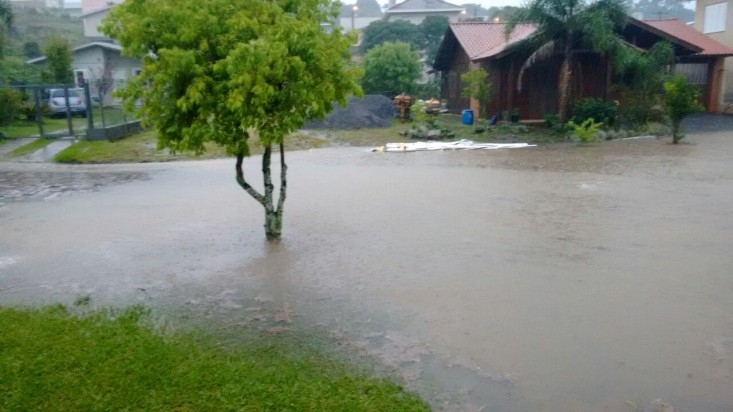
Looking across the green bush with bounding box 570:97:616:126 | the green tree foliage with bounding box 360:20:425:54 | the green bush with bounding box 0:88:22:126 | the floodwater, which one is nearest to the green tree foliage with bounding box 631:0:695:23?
the green tree foliage with bounding box 360:20:425:54

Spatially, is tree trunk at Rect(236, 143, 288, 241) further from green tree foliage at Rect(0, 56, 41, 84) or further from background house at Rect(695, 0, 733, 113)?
green tree foliage at Rect(0, 56, 41, 84)

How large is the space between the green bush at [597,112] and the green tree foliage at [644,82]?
32.0 inches

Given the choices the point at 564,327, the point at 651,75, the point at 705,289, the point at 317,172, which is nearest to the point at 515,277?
the point at 564,327

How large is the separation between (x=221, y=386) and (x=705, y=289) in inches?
185

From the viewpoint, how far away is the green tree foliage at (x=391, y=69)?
1251 inches

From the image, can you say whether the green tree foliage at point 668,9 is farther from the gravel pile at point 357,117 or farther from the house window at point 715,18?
the gravel pile at point 357,117

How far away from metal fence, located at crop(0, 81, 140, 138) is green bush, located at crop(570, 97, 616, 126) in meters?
13.5

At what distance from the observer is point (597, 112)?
67.4ft

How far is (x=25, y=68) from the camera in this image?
112 ft

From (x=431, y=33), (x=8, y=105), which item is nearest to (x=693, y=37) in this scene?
(x=431, y=33)

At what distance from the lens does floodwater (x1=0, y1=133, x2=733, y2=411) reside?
4.76 m

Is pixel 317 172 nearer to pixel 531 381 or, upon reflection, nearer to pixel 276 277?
pixel 276 277

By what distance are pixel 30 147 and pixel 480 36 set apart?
1719 cm

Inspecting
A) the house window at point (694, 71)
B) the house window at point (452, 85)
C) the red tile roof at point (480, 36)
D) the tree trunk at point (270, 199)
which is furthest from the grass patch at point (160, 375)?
the house window at point (694, 71)
